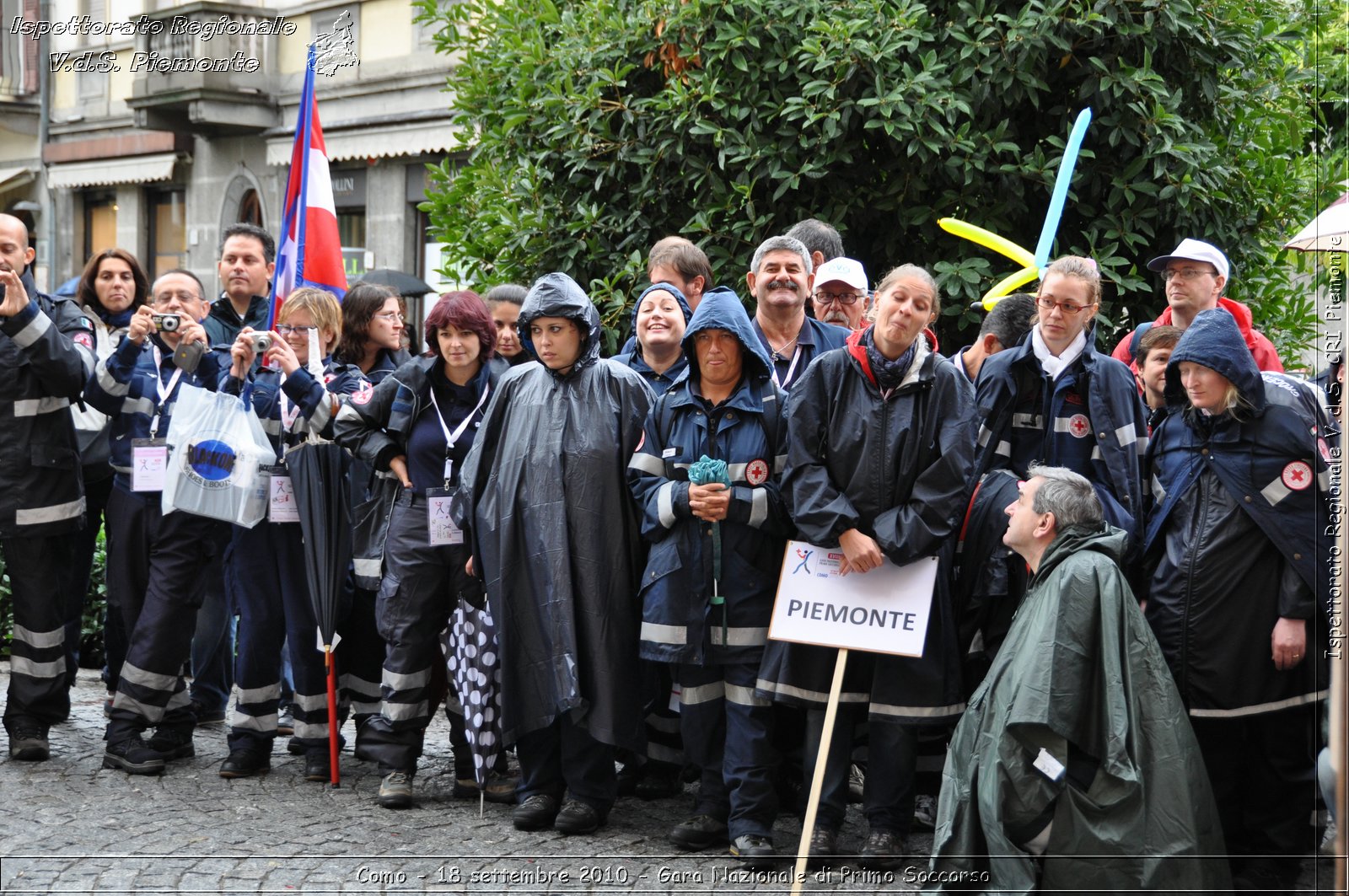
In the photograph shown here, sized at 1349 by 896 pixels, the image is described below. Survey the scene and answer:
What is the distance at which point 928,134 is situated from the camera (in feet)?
22.0

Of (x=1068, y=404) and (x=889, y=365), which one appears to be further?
(x=1068, y=404)

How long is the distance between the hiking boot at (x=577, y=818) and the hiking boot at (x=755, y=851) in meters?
0.68

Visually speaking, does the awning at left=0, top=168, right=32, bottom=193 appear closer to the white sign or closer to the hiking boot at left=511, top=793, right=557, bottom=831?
the hiking boot at left=511, top=793, right=557, bottom=831

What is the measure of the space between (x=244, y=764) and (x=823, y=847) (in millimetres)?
2785

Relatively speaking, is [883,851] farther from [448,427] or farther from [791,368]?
[448,427]

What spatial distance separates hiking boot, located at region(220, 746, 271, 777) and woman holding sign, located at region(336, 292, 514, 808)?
22.1 inches

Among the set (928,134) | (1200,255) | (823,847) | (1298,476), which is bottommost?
(823,847)

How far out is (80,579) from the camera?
287 inches

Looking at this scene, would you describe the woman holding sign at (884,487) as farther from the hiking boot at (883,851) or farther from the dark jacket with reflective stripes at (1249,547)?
the dark jacket with reflective stripes at (1249,547)

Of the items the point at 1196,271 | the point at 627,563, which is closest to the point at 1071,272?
the point at 1196,271

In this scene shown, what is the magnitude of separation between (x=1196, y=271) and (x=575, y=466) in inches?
107

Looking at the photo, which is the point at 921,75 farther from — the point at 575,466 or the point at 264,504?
the point at 264,504

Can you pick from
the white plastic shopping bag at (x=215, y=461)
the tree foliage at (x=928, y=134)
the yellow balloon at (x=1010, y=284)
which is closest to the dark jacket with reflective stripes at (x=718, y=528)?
the yellow balloon at (x=1010, y=284)

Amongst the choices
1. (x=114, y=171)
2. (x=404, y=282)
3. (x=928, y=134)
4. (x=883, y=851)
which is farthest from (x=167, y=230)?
(x=883, y=851)
